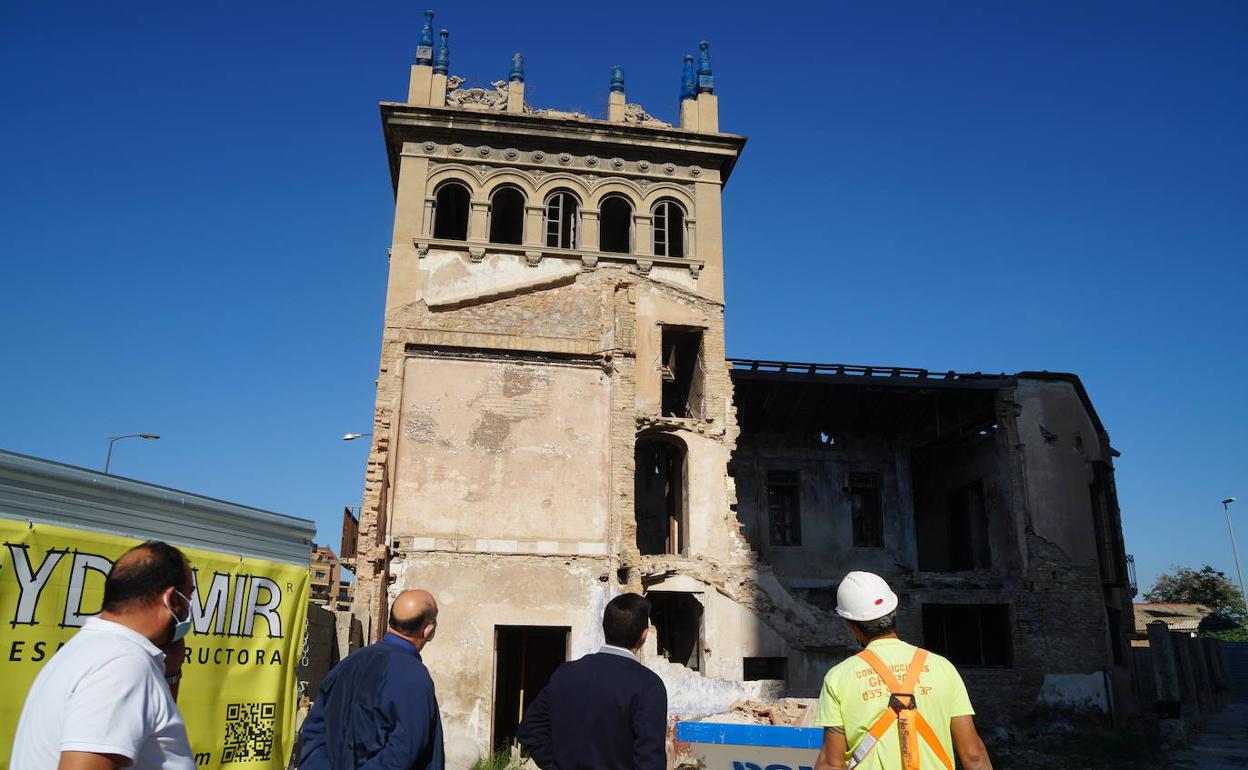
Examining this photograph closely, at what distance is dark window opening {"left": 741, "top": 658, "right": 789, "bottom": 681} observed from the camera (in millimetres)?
18531

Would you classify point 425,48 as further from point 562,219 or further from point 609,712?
point 609,712

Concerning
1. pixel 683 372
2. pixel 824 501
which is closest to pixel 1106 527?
pixel 824 501

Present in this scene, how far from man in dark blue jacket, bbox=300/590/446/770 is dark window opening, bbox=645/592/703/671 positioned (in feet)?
46.8

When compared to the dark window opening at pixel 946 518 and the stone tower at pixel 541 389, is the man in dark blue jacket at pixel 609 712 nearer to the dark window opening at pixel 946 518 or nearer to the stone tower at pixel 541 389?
the stone tower at pixel 541 389

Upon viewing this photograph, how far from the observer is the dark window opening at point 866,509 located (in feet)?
83.6

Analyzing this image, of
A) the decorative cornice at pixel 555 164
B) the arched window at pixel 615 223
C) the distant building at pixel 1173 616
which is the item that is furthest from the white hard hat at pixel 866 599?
the distant building at pixel 1173 616

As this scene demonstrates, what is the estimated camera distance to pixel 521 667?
1844 cm

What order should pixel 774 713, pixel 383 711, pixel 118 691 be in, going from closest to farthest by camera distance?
pixel 118 691 < pixel 383 711 < pixel 774 713

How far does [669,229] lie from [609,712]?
17.7m

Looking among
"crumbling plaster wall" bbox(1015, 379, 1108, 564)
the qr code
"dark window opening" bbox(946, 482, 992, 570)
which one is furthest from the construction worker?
"dark window opening" bbox(946, 482, 992, 570)

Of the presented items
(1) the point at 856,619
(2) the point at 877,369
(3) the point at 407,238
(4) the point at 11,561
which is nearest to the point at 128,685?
(1) the point at 856,619

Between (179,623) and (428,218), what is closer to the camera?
(179,623)

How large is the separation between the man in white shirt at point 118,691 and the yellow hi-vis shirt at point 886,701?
92.4 inches

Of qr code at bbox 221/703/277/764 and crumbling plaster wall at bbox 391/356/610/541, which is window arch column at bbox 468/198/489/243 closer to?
crumbling plaster wall at bbox 391/356/610/541
